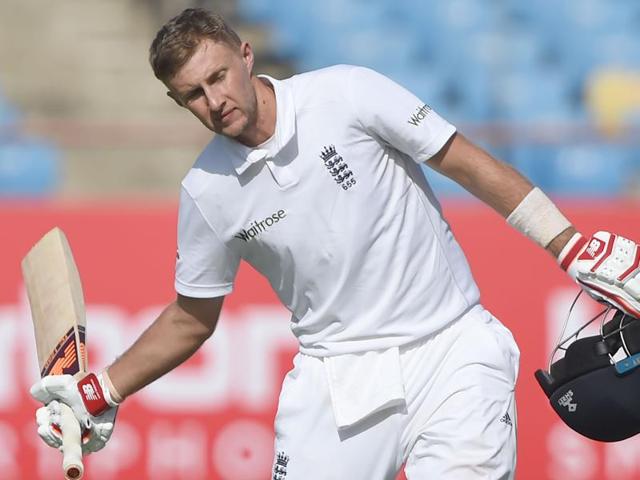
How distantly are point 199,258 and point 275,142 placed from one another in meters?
0.45

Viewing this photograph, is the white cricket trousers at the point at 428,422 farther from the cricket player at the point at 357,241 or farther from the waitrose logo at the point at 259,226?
the waitrose logo at the point at 259,226

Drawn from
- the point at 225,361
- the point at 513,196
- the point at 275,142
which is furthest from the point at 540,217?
the point at 225,361

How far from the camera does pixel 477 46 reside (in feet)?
33.0

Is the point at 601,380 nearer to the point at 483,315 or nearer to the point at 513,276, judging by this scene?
the point at 483,315

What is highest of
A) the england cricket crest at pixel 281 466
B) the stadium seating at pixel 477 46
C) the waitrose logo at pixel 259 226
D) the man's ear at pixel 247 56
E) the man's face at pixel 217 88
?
the stadium seating at pixel 477 46

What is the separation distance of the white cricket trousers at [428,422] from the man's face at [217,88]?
0.78 metres

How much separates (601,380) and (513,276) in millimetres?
2439

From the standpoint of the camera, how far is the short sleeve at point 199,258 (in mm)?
3805

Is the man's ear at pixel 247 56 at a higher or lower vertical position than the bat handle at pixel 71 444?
higher

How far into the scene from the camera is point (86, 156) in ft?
25.4

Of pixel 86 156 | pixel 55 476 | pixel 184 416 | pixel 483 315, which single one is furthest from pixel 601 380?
pixel 86 156

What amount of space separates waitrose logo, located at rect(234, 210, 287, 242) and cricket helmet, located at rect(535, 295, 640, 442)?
2.99ft

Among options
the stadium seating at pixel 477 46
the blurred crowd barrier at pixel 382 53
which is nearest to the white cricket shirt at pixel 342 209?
the blurred crowd barrier at pixel 382 53

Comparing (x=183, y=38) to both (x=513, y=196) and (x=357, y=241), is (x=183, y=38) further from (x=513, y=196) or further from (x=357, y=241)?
(x=513, y=196)
